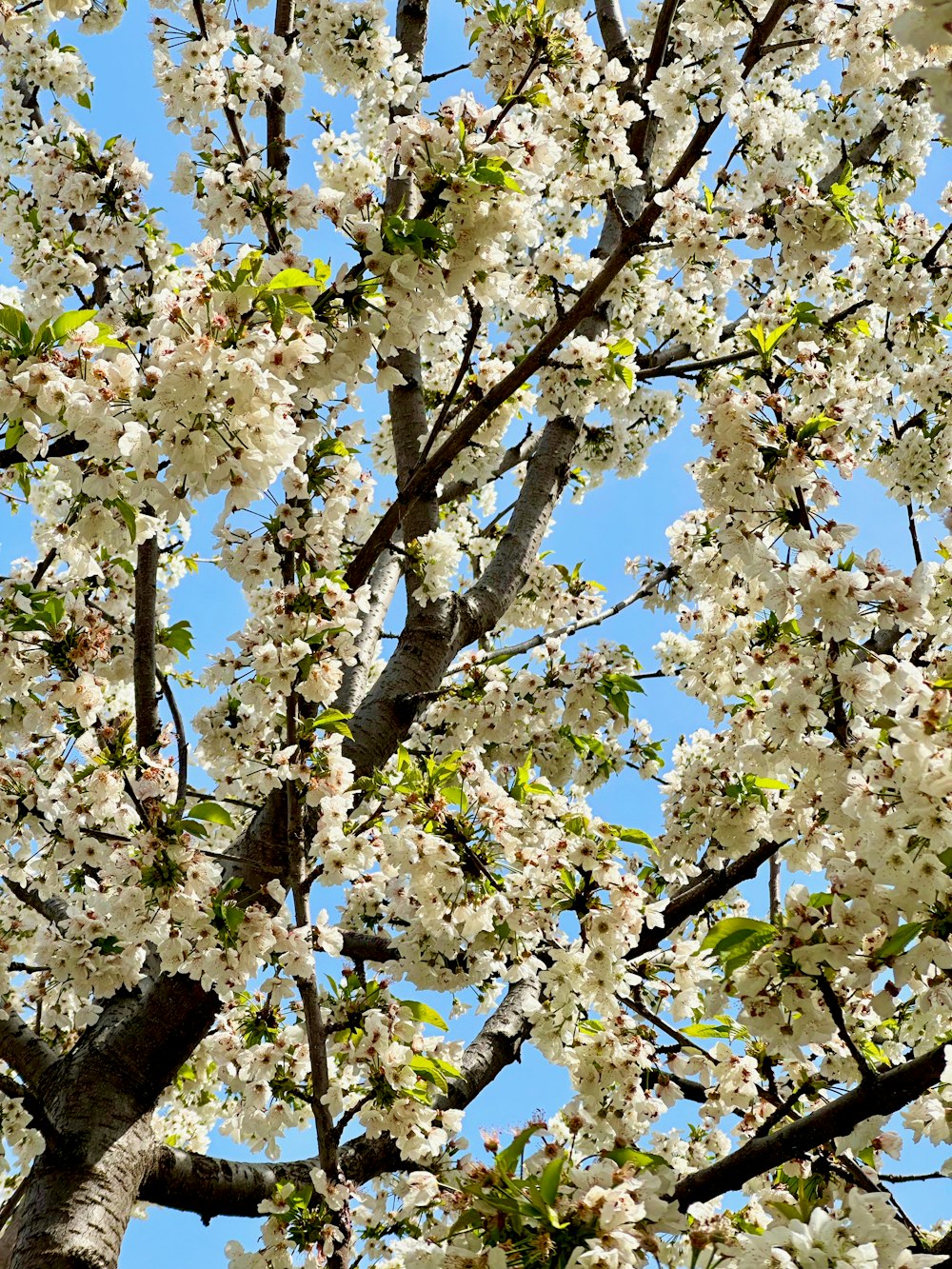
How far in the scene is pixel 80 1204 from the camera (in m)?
3.36

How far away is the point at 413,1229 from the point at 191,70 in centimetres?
469

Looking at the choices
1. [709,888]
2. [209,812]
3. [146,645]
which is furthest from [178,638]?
[709,888]

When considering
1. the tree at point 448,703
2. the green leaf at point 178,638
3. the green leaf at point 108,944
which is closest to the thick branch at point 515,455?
the tree at point 448,703

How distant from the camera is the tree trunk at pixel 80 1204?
325 centimetres

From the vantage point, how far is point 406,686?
476 cm

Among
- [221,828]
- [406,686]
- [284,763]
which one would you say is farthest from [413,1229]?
[221,828]

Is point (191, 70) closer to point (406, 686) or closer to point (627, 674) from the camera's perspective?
point (406, 686)

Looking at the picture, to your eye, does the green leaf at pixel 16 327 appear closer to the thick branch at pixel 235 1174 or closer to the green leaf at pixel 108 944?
the green leaf at pixel 108 944

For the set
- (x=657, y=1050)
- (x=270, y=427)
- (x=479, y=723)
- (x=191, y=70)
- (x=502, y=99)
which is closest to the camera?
Result: (x=270, y=427)

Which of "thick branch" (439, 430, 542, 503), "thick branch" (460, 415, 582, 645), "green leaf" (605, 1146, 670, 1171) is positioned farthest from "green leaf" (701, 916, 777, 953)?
"thick branch" (439, 430, 542, 503)

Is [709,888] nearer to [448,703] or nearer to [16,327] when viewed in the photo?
[448,703]

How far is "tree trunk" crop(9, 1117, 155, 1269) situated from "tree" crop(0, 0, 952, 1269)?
0.05ft

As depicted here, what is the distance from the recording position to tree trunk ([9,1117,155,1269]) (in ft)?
10.7

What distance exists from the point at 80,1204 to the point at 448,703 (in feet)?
8.90
